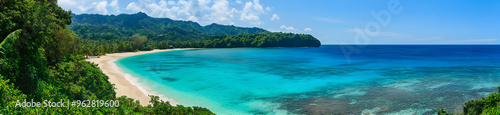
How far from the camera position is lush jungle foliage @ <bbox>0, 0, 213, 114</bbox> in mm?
10586

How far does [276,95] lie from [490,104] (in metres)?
17.0

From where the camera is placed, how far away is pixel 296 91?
29.3m

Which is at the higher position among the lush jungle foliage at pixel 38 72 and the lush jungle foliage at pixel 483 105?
the lush jungle foliage at pixel 38 72

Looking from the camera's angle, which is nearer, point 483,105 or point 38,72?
point 483,105

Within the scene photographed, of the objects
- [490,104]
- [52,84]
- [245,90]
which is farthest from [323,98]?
[52,84]

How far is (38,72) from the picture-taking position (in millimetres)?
13844

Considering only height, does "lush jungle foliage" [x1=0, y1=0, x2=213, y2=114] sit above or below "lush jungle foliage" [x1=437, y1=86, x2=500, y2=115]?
above

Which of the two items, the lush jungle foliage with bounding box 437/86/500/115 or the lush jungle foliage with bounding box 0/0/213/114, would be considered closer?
the lush jungle foliage with bounding box 0/0/213/114

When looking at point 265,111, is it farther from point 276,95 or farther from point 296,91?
point 296,91

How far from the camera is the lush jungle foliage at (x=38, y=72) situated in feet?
34.7

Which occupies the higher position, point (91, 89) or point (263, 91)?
point (91, 89)

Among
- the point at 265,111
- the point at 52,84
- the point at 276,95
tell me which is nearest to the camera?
the point at 52,84

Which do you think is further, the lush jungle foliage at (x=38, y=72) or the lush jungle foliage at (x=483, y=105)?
the lush jungle foliage at (x=483, y=105)

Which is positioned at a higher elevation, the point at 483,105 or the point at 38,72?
the point at 38,72
